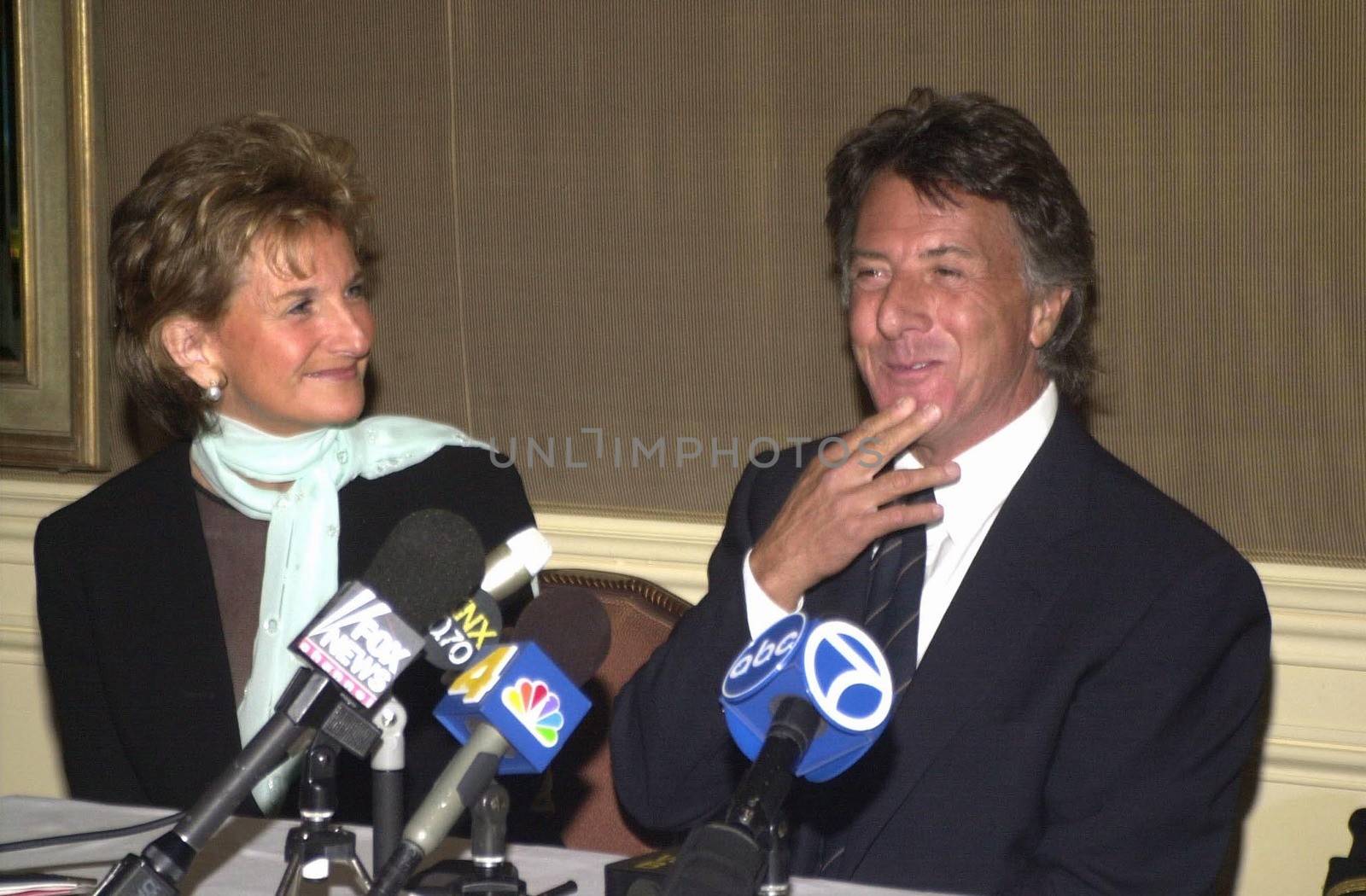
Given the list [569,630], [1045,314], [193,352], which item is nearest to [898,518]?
[1045,314]

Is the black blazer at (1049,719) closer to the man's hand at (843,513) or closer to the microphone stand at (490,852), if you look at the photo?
the man's hand at (843,513)

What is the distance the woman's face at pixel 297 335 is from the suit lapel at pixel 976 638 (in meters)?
1.08

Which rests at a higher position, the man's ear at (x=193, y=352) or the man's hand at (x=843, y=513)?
the man's ear at (x=193, y=352)

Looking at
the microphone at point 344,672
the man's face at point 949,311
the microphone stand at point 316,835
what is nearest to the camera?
the microphone at point 344,672

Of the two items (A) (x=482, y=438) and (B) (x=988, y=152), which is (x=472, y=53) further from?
(B) (x=988, y=152)

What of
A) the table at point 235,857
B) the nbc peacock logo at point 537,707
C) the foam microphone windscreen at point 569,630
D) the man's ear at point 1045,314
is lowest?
the table at point 235,857

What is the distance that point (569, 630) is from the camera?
124 centimetres

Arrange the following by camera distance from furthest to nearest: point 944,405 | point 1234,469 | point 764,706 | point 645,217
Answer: point 645,217, point 1234,469, point 944,405, point 764,706

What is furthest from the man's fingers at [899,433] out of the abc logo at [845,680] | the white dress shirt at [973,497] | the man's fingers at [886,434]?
the abc logo at [845,680]

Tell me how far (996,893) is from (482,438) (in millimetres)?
1682

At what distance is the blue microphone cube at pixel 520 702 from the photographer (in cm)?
112

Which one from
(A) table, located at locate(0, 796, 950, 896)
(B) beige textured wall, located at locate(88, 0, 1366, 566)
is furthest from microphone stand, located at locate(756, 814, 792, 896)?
(B) beige textured wall, located at locate(88, 0, 1366, 566)

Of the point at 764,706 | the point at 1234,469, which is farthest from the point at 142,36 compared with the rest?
the point at 764,706

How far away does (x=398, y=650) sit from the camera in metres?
1.11
